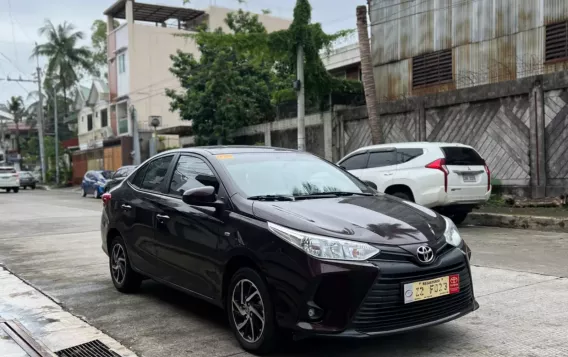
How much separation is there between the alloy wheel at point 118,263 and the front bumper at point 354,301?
2982mm

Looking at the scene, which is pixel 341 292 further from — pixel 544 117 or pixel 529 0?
pixel 529 0

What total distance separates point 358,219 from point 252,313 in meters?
1.03

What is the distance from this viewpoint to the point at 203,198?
4492 mm

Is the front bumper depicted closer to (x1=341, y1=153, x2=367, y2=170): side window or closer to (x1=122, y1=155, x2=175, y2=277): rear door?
(x1=122, y1=155, x2=175, y2=277): rear door

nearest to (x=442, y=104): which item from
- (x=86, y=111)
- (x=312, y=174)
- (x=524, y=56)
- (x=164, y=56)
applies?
(x=524, y=56)

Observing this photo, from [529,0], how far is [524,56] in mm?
1383

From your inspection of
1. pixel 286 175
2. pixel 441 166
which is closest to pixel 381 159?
pixel 441 166

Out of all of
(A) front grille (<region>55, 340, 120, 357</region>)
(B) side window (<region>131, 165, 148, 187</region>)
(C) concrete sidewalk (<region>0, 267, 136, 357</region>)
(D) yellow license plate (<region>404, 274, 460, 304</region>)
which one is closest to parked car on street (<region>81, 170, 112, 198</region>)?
(C) concrete sidewalk (<region>0, 267, 136, 357</region>)

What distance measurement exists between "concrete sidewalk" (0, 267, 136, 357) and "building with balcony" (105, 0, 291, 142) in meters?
31.9

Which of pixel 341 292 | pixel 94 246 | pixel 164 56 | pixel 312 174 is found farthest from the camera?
pixel 164 56

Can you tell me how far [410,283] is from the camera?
3697mm

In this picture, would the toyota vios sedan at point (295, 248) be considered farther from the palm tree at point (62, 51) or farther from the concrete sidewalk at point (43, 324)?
the palm tree at point (62, 51)

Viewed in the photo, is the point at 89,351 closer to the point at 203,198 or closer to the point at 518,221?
the point at 203,198

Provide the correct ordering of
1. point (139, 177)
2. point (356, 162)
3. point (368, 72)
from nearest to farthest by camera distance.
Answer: point (139, 177) < point (356, 162) < point (368, 72)
